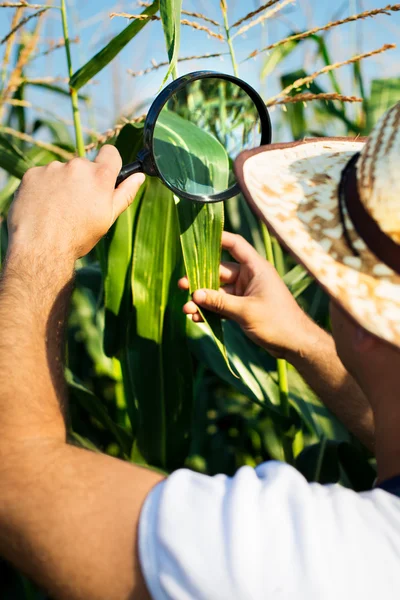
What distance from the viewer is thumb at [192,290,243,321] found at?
1.16m

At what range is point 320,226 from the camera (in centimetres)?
83

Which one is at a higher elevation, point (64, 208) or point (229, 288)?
point (64, 208)

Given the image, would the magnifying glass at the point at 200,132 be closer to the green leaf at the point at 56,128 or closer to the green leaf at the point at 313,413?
the green leaf at the point at 313,413

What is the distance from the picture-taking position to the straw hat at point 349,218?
0.74 meters

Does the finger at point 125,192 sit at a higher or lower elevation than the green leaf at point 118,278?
higher

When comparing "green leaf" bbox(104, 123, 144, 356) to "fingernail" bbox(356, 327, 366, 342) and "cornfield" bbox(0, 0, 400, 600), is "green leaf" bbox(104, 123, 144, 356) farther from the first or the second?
"fingernail" bbox(356, 327, 366, 342)

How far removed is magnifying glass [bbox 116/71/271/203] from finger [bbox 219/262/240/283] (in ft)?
0.57

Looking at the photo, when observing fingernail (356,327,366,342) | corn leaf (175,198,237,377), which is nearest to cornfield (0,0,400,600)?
corn leaf (175,198,237,377)

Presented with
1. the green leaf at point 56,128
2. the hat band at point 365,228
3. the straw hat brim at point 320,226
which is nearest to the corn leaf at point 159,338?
the straw hat brim at point 320,226

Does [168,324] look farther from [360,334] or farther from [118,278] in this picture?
[360,334]

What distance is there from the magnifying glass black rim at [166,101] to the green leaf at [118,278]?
0.22 m

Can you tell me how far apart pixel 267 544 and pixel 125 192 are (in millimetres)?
556

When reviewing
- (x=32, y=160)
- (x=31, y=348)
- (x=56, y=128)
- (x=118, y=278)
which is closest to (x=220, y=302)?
(x=118, y=278)

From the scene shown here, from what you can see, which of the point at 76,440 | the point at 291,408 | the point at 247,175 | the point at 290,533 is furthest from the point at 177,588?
the point at 291,408
